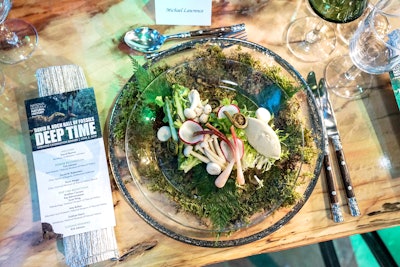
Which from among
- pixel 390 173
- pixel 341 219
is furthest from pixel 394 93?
pixel 341 219

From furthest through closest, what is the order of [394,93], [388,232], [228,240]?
[388,232] < [394,93] < [228,240]

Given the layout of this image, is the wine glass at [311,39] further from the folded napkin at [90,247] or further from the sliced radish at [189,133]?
the folded napkin at [90,247]

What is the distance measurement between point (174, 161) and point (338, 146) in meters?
0.40

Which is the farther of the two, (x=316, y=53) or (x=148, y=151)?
(x=316, y=53)

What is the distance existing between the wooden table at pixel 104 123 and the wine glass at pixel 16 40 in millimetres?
16

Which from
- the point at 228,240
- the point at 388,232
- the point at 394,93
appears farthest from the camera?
the point at 388,232

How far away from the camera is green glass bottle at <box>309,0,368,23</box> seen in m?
0.96

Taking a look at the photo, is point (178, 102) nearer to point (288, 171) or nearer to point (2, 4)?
point (288, 171)

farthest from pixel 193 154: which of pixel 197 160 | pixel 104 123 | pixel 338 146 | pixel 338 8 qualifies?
→ pixel 338 8

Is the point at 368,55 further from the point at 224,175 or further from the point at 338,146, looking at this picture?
the point at 224,175

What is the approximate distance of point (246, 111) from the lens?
0.98 metres

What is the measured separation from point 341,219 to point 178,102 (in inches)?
18.6

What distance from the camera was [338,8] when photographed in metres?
0.96

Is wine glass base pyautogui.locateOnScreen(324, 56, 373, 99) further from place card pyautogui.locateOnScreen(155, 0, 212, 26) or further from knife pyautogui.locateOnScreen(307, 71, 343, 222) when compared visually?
place card pyautogui.locateOnScreen(155, 0, 212, 26)
